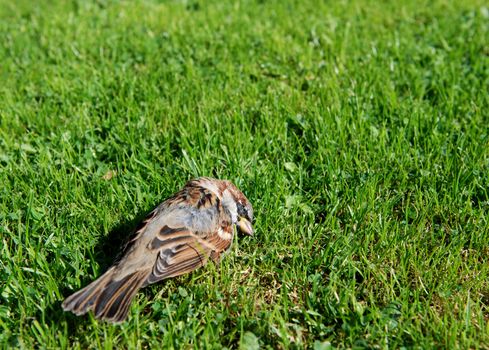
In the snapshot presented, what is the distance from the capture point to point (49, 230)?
4.09m

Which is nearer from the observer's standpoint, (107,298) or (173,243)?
(107,298)

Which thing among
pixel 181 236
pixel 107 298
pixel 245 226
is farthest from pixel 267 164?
pixel 107 298

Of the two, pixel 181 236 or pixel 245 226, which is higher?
pixel 181 236

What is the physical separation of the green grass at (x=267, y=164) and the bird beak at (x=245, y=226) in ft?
0.31

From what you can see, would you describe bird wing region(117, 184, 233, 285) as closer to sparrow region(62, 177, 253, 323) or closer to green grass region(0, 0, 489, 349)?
sparrow region(62, 177, 253, 323)

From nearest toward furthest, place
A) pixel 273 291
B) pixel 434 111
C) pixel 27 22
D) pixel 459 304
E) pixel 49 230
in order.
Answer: pixel 459 304 → pixel 273 291 → pixel 49 230 → pixel 434 111 → pixel 27 22

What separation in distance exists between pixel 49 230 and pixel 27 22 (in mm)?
4366

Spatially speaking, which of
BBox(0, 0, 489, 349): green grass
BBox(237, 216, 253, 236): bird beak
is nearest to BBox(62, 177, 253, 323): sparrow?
BBox(237, 216, 253, 236): bird beak

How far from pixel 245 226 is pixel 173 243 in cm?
56

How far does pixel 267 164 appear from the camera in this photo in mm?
4770

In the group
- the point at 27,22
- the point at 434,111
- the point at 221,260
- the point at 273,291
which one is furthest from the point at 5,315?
the point at 27,22

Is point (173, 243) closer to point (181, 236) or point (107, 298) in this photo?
point (181, 236)

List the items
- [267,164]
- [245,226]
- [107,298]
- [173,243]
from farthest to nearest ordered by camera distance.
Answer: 1. [267,164]
2. [245,226]
3. [173,243]
4. [107,298]

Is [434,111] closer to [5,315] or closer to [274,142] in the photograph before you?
[274,142]
